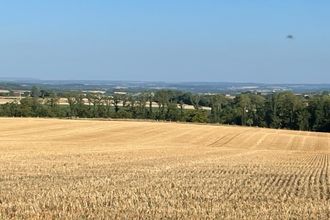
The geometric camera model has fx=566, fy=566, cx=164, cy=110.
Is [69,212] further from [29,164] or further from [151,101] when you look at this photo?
[151,101]

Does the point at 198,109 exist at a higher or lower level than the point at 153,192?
lower

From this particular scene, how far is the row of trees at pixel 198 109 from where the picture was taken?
105062 millimetres

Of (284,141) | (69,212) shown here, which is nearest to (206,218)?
(69,212)

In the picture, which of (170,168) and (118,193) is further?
(170,168)

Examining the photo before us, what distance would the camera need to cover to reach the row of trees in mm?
105062

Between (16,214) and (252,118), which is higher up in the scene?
(16,214)

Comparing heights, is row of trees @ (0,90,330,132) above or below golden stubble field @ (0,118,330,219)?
below

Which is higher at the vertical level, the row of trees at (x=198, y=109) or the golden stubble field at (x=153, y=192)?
the golden stubble field at (x=153, y=192)

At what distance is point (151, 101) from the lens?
122 m

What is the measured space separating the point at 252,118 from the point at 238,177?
93575 mm

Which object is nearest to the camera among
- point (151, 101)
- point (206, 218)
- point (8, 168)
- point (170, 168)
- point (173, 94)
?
point (206, 218)

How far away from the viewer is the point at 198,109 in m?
116

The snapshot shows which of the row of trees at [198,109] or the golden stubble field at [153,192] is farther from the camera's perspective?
the row of trees at [198,109]

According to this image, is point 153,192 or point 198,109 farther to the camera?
point 198,109
